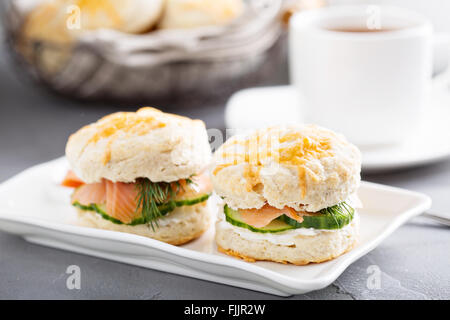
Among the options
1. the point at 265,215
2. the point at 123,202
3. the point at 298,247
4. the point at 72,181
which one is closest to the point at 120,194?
the point at 123,202

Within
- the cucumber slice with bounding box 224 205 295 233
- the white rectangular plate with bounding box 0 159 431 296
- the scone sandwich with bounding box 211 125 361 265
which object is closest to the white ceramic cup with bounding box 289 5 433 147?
the white rectangular plate with bounding box 0 159 431 296

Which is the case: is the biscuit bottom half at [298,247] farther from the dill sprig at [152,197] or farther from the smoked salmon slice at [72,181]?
the smoked salmon slice at [72,181]

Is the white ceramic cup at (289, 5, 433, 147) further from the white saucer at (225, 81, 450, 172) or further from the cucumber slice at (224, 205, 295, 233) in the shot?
the cucumber slice at (224, 205, 295, 233)

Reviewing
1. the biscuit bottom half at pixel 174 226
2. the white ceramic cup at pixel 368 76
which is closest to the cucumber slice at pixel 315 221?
the biscuit bottom half at pixel 174 226

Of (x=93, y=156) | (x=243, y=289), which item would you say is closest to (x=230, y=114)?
(x=93, y=156)

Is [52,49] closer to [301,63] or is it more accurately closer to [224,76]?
[224,76]

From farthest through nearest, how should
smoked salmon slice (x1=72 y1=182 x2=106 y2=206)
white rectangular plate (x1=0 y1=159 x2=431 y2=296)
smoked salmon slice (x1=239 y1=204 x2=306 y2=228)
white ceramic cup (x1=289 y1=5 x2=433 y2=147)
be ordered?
white ceramic cup (x1=289 y1=5 x2=433 y2=147), smoked salmon slice (x1=72 y1=182 x2=106 y2=206), smoked salmon slice (x1=239 y1=204 x2=306 y2=228), white rectangular plate (x1=0 y1=159 x2=431 y2=296)
